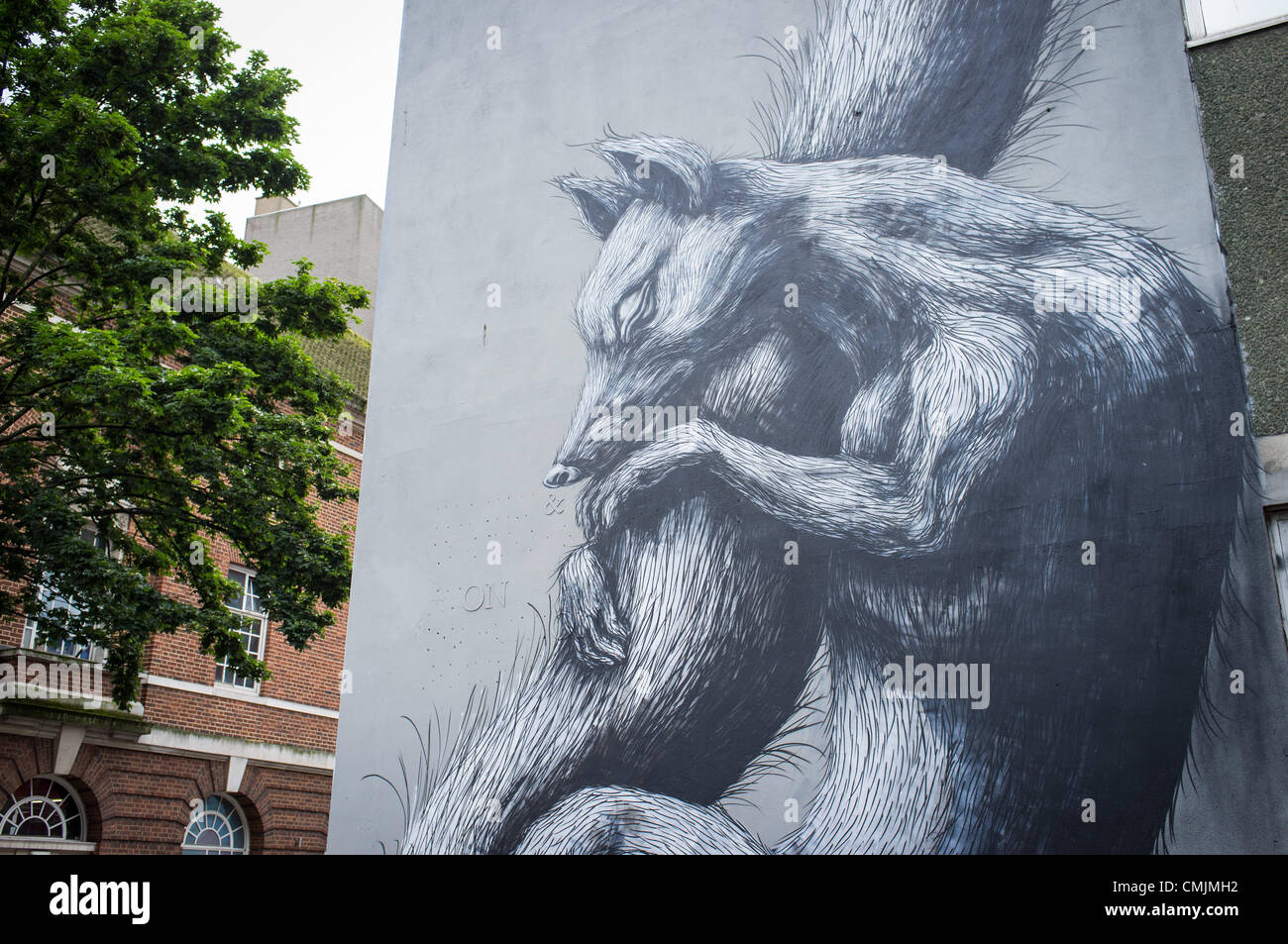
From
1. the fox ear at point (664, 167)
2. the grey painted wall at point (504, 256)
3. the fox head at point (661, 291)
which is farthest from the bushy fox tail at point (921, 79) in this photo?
the fox head at point (661, 291)

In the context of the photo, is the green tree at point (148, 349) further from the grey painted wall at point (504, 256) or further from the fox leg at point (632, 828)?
the fox leg at point (632, 828)

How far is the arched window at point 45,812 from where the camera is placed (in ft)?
50.8

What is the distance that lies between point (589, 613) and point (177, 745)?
12.6 meters

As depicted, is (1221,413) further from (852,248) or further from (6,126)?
(6,126)

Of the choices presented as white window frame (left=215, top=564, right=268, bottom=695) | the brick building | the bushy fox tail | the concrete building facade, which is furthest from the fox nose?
the concrete building facade

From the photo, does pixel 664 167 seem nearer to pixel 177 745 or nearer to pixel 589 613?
pixel 589 613

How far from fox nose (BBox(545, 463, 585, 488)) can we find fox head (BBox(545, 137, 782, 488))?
0.01 m

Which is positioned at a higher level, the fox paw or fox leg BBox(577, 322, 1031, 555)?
fox leg BBox(577, 322, 1031, 555)

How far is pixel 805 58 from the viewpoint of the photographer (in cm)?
906

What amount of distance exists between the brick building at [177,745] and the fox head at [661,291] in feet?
23.6

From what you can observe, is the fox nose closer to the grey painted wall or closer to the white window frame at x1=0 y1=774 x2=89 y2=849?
the grey painted wall

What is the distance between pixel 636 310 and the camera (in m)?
9.15

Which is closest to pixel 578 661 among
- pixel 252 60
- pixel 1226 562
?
pixel 1226 562

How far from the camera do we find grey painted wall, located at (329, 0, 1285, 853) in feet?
25.2
